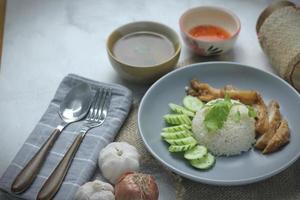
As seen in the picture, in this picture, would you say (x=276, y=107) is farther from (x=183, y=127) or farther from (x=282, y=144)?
(x=183, y=127)

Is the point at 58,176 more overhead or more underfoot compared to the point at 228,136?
more underfoot

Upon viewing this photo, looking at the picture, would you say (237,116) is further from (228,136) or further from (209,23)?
(209,23)

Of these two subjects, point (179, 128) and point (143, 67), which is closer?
point (179, 128)

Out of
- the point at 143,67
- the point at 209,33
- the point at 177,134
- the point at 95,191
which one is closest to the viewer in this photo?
the point at 95,191

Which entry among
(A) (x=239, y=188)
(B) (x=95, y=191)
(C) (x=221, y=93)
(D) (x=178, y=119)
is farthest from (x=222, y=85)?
(B) (x=95, y=191)

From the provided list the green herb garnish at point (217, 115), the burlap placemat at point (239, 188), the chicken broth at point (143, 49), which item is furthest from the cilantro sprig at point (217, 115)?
the chicken broth at point (143, 49)

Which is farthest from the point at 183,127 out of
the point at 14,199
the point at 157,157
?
the point at 14,199

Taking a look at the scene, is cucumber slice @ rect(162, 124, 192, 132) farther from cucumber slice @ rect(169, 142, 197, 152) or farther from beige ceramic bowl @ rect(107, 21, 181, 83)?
beige ceramic bowl @ rect(107, 21, 181, 83)

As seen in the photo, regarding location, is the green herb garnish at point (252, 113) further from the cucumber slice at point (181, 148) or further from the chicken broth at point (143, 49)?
the chicken broth at point (143, 49)
